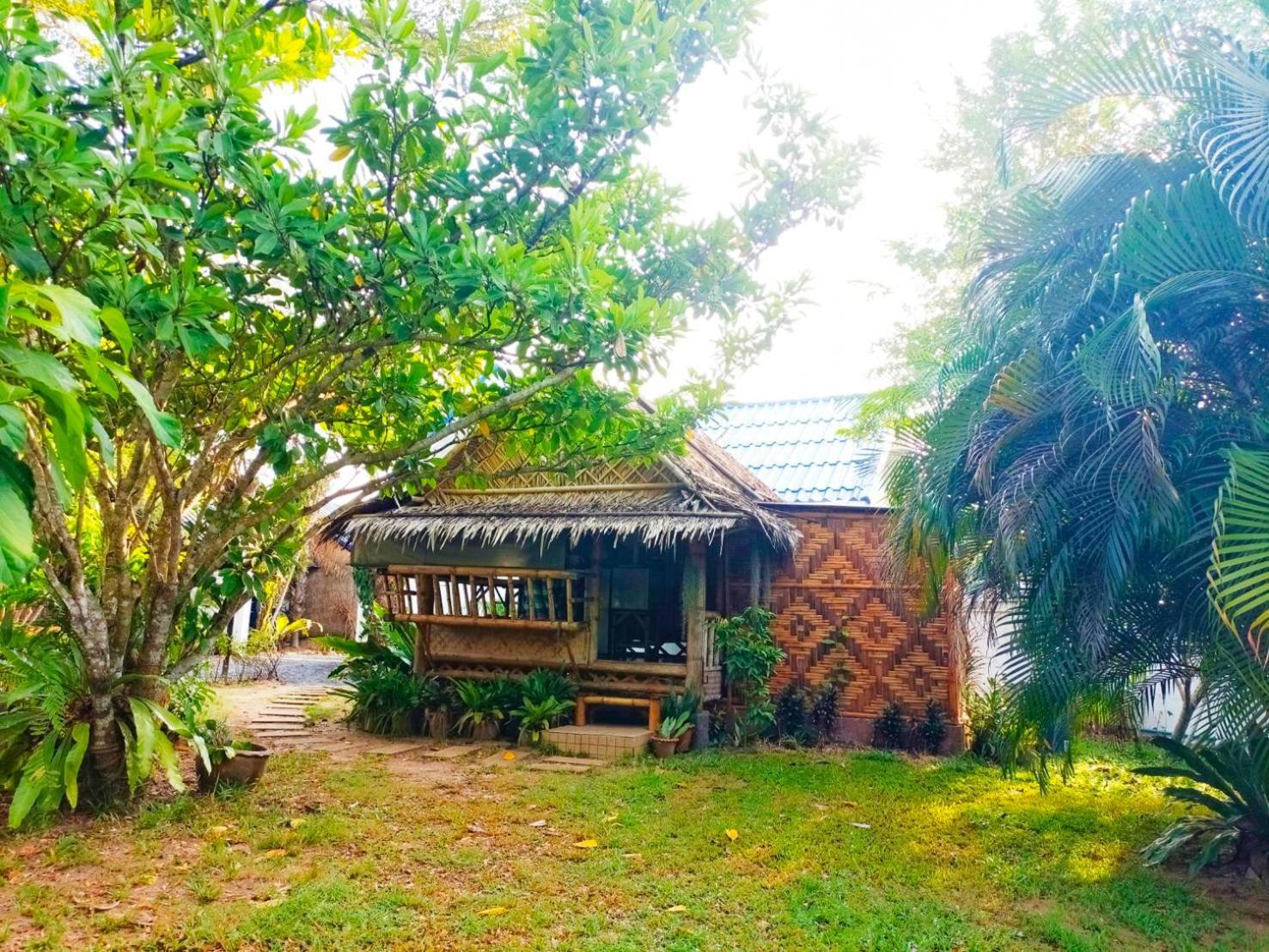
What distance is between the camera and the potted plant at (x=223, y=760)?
224 inches

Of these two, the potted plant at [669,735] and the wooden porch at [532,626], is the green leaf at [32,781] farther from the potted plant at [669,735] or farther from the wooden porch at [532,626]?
the potted plant at [669,735]

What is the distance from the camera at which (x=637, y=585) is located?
1020 cm

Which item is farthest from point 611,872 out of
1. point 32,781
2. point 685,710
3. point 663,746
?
point 685,710

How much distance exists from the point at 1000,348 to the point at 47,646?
648cm

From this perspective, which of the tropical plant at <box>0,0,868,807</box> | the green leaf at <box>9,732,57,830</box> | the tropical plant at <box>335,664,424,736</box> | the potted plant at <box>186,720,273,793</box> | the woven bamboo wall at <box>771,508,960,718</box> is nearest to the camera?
the tropical plant at <box>0,0,868,807</box>

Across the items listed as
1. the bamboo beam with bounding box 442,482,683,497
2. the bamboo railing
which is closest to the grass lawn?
the bamboo railing

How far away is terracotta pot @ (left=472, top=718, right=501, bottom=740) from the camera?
29.1 ft

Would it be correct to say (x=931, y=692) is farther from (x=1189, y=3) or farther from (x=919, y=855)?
(x=1189, y=3)

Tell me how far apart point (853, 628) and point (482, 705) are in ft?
13.4

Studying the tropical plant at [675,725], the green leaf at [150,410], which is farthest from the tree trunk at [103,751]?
the tropical plant at [675,725]

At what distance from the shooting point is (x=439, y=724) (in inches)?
356

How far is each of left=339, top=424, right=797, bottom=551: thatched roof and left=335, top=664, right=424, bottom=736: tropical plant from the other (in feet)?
5.15

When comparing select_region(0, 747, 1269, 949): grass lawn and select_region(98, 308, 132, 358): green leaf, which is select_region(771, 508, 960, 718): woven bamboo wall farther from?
select_region(98, 308, 132, 358): green leaf

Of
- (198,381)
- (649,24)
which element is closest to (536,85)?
(649,24)
